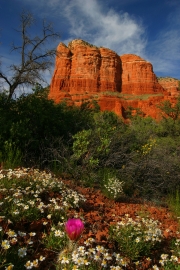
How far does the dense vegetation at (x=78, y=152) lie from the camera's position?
20.0 ft

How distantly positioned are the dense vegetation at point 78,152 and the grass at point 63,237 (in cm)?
135

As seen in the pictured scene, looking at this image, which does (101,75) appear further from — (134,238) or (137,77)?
(134,238)

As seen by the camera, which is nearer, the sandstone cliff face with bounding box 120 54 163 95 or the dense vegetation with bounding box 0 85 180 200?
the dense vegetation with bounding box 0 85 180 200

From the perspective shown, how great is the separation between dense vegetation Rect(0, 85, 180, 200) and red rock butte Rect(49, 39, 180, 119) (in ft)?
205

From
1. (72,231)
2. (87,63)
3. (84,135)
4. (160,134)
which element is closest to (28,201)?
(72,231)

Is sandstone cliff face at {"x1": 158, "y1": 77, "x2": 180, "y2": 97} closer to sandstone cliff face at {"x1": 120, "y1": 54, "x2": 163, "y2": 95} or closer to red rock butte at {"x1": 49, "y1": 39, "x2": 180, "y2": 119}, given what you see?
red rock butte at {"x1": 49, "y1": 39, "x2": 180, "y2": 119}

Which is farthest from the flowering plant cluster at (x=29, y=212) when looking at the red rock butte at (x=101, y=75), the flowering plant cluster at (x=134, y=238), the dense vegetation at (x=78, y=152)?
the red rock butte at (x=101, y=75)

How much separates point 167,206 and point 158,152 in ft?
7.90

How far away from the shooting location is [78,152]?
614 cm

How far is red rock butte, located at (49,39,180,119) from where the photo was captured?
7475cm

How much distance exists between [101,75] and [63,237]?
77740 millimetres

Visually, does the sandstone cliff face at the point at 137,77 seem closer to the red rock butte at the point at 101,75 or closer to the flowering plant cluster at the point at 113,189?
the red rock butte at the point at 101,75

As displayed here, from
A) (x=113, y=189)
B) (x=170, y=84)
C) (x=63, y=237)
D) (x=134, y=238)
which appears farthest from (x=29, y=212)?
(x=170, y=84)

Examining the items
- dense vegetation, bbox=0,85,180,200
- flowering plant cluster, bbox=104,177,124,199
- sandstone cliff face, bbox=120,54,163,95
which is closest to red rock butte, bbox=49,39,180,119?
sandstone cliff face, bbox=120,54,163,95
